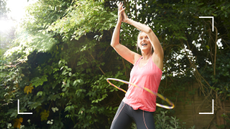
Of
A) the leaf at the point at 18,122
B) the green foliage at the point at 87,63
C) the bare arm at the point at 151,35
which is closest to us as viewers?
the bare arm at the point at 151,35

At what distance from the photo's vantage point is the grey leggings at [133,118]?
1.51 m

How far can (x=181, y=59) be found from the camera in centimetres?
480

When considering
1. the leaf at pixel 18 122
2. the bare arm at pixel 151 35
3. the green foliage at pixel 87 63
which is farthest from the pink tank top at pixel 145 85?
the leaf at pixel 18 122

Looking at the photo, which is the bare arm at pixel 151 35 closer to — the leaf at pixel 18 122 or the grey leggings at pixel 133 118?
the grey leggings at pixel 133 118

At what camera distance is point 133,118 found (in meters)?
1.59

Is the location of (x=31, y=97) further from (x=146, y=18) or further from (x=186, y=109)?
(x=186, y=109)

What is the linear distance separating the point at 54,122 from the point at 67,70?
132cm

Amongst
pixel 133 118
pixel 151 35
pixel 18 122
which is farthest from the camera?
pixel 18 122

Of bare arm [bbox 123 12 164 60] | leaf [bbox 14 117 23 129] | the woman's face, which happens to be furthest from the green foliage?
bare arm [bbox 123 12 164 60]

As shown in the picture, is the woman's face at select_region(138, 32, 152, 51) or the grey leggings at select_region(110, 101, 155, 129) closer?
the grey leggings at select_region(110, 101, 155, 129)

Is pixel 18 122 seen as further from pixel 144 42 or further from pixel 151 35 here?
pixel 151 35

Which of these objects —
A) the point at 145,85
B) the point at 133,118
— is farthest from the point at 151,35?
the point at 133,118

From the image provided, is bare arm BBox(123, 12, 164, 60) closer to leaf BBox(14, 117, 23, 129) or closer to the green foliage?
the green foliage

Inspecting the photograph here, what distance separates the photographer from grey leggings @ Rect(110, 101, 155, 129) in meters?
1.51
